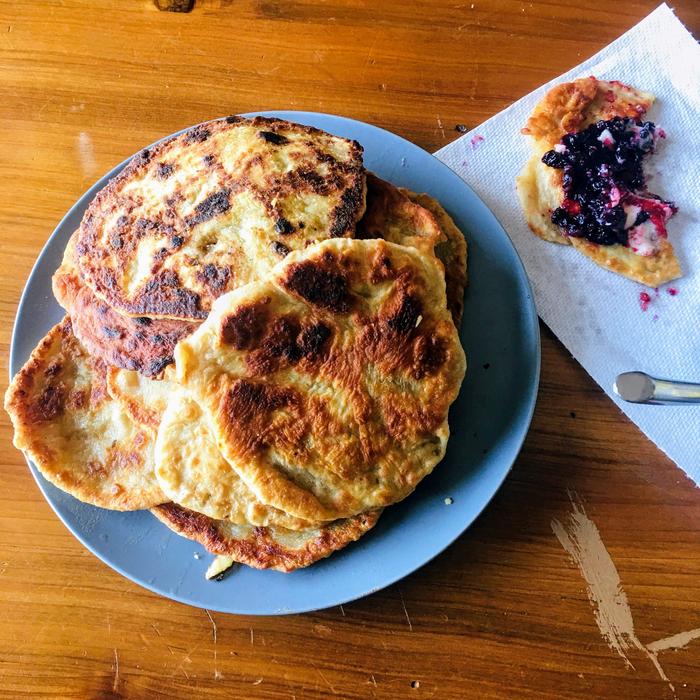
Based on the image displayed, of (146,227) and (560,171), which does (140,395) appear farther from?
(560,171)

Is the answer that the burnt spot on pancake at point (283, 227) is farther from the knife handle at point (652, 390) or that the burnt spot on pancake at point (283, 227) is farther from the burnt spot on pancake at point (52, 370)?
the knife handle at point (652, 390)

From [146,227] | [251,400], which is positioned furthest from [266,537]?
[146,227]

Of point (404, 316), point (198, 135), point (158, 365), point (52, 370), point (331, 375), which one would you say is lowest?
point (52, 370)

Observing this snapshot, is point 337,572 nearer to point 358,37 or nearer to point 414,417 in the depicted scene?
point 414,417

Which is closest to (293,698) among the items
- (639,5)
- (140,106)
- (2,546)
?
(2,546)

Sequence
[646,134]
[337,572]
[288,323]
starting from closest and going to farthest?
[288,323] → [337,572] → [646,134]

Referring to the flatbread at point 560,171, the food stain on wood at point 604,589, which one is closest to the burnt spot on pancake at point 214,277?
the flatbread at point 560,171
